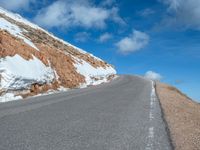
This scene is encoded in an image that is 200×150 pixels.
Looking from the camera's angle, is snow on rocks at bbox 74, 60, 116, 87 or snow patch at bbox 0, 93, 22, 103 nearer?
snow patch at bbox 0, 93, 22, 103

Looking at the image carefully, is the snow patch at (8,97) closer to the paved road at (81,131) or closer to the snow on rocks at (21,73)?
the snow on rocks at (21,73)

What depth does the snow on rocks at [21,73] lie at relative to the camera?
22656 millimetres

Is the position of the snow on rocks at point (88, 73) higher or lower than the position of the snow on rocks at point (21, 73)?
higher

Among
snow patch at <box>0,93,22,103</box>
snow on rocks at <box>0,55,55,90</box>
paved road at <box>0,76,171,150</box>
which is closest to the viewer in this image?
paved road at <box>0,76,171,150</box>

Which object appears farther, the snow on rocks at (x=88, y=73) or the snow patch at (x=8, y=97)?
the snow on rocks at (x=88, y=73)

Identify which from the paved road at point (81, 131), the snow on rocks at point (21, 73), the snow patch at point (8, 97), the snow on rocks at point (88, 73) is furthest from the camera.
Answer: the snow on rocks at point (88, 73)

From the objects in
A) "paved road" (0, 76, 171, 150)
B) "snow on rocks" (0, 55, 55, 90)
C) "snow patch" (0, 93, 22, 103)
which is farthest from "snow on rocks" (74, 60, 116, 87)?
"paved road" (0, 76, 171, 150)

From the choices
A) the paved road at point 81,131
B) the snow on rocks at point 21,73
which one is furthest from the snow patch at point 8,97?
the paved road at point 81,131

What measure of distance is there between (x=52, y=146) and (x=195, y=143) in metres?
3.38

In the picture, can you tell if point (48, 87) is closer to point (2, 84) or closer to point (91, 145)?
point (2, 84)

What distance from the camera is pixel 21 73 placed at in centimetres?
Result: 2462

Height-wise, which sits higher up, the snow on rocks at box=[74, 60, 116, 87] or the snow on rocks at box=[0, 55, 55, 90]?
the snow on rocks at box=[74, 60, 116, 87]

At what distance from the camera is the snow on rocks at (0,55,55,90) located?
22656 mm

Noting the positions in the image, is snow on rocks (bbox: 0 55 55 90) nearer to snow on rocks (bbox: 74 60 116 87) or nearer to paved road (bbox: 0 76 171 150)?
snow on rocks (bbox: 74 60 116 87)
